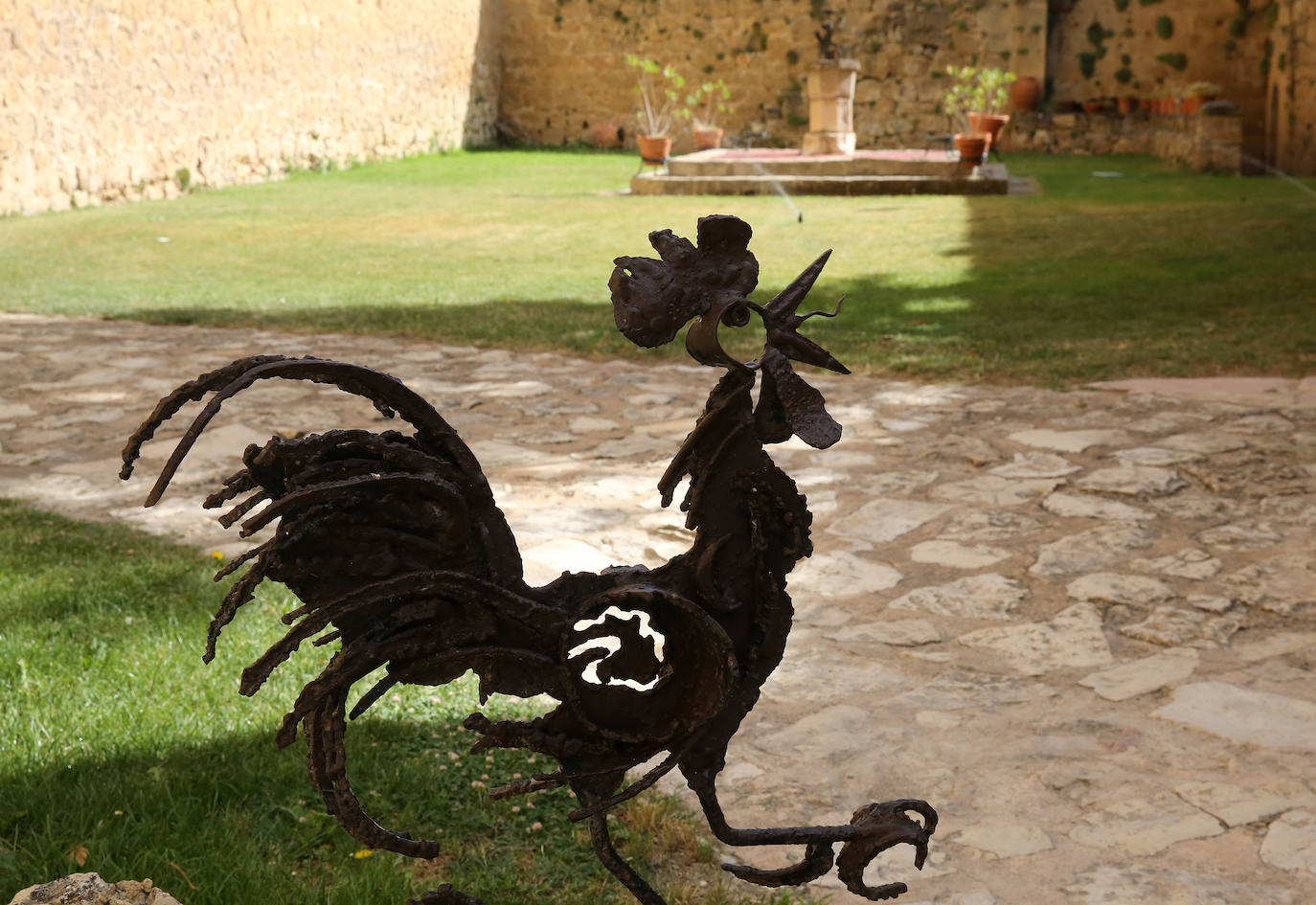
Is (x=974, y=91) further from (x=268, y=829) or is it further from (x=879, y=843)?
(x=879, y=843)

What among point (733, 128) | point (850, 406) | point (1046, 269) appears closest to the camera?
point (850, 406)

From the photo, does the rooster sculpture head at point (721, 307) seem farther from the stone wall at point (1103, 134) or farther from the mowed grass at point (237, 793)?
the stone wall at point (1103, 134)

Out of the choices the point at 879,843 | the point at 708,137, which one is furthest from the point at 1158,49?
the point at 879,843

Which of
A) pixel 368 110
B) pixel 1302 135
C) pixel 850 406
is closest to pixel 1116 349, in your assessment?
pixel 850 406

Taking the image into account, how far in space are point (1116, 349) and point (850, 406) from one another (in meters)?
2.15

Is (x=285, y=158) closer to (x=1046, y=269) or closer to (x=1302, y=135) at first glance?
(x=1046, y=269)

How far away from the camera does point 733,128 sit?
87.1ft

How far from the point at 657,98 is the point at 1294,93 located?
13.1 meters

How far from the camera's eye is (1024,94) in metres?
24.0

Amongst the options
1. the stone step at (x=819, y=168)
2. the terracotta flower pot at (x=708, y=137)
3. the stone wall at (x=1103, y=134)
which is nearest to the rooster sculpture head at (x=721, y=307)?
the stone step at (x=819, y=168)

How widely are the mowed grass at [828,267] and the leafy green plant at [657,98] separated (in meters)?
8.55

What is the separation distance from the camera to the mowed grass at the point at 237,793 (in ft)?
8.10

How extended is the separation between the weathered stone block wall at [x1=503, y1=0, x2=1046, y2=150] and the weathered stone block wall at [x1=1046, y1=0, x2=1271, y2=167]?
3.01 feet

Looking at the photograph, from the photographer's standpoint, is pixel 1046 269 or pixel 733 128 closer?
pixel 1046 269
